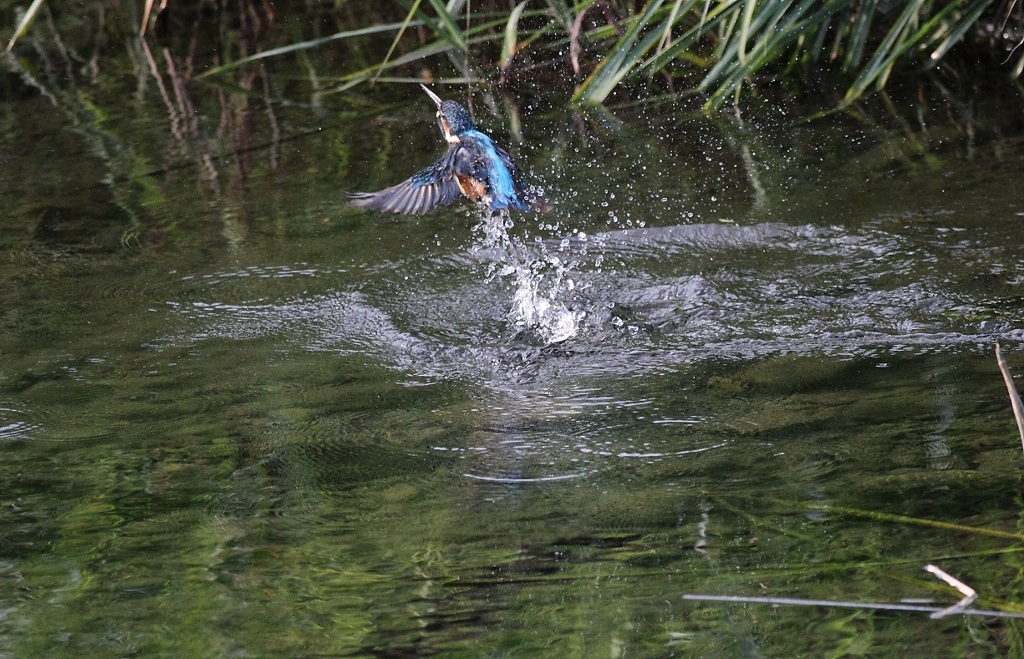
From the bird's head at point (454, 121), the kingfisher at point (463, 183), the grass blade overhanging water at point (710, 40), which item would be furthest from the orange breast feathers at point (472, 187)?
the grass blade overhanging water at point (710, 40)

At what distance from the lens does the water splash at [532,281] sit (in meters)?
3.36

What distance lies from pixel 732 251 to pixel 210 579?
6.86 ft

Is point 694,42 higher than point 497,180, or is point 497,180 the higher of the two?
point 694,42

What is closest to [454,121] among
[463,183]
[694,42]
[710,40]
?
[463,183]

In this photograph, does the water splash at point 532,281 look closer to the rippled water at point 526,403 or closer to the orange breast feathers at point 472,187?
the rippled water at point 526,403

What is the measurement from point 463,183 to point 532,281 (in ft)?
1.29

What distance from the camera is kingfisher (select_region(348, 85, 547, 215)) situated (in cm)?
322

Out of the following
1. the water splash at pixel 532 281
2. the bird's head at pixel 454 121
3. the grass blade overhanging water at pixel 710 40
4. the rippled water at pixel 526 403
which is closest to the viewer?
the rippled water at pixel 526 403

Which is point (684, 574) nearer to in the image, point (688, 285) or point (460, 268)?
point (688, 285)

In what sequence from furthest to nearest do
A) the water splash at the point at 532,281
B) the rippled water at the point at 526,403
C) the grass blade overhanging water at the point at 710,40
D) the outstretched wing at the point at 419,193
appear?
the grass blade overhanging water at the point at 710,40, the water splash at the point at 532,281, the outstretched wing at the point at 419,193, the rippled water at the point at 526,403

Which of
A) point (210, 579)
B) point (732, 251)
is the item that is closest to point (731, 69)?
point (732, 251)

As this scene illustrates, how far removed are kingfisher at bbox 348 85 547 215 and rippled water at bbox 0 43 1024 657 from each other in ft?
1.03

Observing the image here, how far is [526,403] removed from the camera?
289 centimetres

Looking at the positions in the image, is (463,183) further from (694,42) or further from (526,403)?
(694,42)
